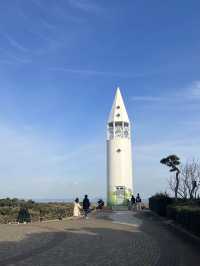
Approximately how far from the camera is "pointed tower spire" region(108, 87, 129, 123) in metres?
53.0

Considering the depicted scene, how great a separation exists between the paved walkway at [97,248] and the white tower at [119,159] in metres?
28.6

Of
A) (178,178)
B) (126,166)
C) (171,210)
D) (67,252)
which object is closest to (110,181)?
(126,166)

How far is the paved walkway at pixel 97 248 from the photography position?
13.7 m

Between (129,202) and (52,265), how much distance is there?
3664 cm

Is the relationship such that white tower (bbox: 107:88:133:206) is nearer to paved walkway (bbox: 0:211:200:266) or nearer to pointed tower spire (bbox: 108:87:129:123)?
pointed tower spire (bbox: 108:87:129:123)

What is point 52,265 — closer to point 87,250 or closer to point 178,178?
point 87,250

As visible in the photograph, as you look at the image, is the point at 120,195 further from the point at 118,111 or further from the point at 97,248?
the point at 97,248

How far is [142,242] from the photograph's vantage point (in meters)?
18.2

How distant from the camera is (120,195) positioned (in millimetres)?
51625

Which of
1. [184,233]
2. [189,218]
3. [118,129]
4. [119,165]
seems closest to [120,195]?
[119,165]

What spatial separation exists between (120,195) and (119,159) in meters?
3.89

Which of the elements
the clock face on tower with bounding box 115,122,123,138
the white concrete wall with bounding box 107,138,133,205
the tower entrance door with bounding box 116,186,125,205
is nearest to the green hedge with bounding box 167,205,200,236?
the tower entrance door with bounding box 116,186,125,205

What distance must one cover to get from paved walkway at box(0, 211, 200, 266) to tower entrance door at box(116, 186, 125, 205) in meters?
28.2

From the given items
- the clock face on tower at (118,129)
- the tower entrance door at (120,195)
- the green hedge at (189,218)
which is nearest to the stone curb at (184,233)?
the green hedge at (189,218)
